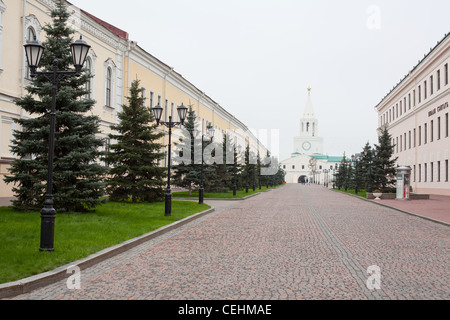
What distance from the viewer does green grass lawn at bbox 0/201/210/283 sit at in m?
6.91

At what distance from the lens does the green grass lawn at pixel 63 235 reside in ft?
22.7

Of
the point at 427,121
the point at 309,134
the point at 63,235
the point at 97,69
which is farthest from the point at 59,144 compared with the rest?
the point at 309,134

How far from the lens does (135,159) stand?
21.3m

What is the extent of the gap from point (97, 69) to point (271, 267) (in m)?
24.8

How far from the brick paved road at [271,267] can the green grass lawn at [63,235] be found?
0.60 metres

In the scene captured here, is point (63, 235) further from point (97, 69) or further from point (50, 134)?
point (97, 69)

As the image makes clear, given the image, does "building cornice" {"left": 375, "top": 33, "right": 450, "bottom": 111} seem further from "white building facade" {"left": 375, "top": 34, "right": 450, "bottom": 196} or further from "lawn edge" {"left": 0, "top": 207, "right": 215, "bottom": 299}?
"lawn edge" {"left": 0, "top": 207, "right": 215, "bottom": 299}

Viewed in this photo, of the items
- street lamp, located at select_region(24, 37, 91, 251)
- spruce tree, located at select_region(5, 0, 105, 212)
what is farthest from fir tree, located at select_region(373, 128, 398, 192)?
street lamp, located at select_region(24, 37, 91, 251)

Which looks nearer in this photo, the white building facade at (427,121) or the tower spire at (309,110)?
the white building facade at (427,121)

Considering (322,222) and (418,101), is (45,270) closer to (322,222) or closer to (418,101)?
(322,222)

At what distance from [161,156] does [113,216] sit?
26.2 ft

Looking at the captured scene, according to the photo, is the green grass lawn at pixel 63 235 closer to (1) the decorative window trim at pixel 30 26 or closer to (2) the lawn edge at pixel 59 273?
(2) the lawn edge at pixel 59 273

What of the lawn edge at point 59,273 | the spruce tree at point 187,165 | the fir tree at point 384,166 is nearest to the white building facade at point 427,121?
the fir tree at point 384,166

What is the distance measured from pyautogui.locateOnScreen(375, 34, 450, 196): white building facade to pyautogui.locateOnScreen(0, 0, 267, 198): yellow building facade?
2127 centimetres
